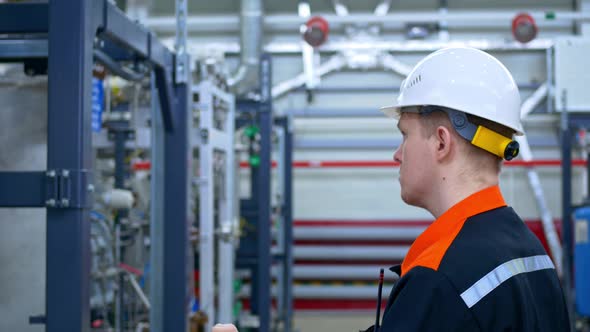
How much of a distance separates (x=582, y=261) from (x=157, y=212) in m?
4.69

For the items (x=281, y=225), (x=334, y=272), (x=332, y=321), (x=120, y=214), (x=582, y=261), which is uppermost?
(x=120, y=214)

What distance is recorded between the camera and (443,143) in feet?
4.77

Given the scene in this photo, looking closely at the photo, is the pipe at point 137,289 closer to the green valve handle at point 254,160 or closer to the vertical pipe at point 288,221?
the green valve handle at point 254,160

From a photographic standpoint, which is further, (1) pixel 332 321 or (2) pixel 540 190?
(1) pixel 332 321

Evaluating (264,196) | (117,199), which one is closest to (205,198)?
(117,199)

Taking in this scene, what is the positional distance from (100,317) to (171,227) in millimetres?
1254

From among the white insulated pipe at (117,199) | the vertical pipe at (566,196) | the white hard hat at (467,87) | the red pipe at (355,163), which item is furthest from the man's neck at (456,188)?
the red pipe at (355,163)

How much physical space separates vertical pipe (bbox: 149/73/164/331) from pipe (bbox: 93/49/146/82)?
0.18 m

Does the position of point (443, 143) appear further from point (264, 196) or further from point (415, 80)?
point (264, 196)

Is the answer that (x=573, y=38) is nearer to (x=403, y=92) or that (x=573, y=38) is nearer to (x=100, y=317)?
(x=100, y=317)

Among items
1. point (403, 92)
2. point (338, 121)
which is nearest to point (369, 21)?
point (338, 121)

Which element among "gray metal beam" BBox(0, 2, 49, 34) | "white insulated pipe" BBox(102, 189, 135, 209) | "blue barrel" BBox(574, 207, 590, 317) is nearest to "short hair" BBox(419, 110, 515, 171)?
"gray metal beam" BBox(0, 2, 49, 34)

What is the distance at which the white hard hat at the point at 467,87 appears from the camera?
1.46 metres

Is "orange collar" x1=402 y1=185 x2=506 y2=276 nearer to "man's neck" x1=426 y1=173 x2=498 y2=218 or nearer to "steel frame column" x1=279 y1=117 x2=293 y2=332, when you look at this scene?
"man's neck" x1=426 y1=173 x2=498 y2=218
